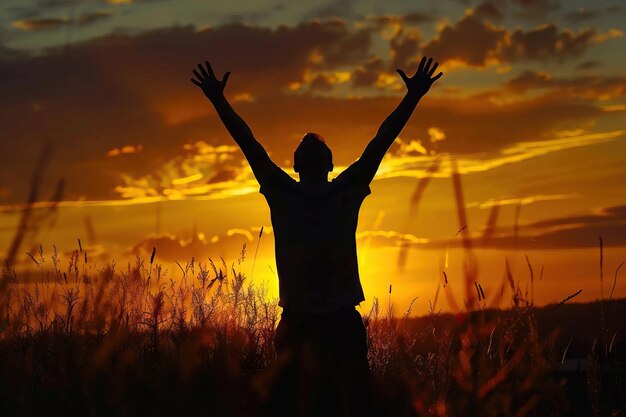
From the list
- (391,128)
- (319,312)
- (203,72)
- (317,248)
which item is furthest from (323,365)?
(203,72)

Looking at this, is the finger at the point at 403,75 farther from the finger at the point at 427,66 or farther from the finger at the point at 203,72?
the finger at the point at 203,72

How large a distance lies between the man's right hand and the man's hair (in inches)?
28.6

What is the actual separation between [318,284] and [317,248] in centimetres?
19

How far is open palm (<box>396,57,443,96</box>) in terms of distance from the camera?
4.86 meters

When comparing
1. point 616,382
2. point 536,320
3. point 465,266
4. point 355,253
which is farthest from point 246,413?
point 616,382

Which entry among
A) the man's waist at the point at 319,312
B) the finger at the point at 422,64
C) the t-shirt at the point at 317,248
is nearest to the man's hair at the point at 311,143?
the t-shirt at the point at 317,248

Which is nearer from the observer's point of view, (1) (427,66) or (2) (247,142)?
(2) (247,142)

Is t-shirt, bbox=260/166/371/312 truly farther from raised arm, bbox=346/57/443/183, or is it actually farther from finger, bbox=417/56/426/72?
finger, bbox=417/56/426/72

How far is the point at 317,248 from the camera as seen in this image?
4117 mm

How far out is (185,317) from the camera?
5.97m

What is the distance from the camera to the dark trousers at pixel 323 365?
4141mm

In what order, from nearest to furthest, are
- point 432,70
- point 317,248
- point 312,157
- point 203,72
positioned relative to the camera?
1. point 317,248
2. point 312,157
3. point 203,72
4. point 432,70

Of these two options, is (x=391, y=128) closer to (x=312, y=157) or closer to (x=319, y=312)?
(x=312, y=157)

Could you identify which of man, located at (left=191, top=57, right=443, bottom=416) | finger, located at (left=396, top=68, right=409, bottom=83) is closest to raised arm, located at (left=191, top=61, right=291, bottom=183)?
man, located at (left=191, top=57, right=443, bottom=416)
